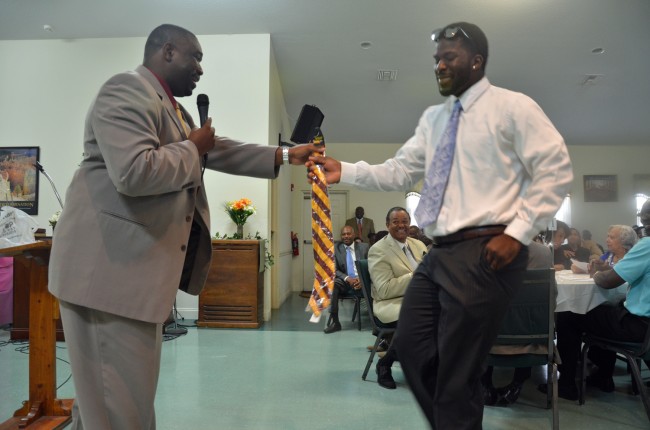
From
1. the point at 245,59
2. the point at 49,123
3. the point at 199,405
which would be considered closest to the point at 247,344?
the point at 199,405

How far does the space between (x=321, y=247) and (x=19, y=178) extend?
607 cm

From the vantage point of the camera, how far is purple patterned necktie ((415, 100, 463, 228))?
151 cm

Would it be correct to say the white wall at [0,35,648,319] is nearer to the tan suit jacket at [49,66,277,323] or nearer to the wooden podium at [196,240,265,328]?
the wooden podium at [196,240,265,328]

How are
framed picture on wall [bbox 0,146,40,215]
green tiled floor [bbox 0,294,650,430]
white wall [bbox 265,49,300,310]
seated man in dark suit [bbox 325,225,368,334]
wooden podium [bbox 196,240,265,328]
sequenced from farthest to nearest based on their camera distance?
white wall [bbox 265,49,300,310] → framed picture on wall [bbox 0,146,40,215] → wooden podium [bbox 196,240,265,328] → seated man in dark suit [bbox 325,225,368,334] → green tiled floor [bbox 0,294,650,430]

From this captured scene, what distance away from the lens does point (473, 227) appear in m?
1.45

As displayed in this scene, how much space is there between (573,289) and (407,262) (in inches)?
43.0

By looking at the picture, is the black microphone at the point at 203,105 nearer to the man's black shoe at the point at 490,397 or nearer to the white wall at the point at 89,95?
the man's black shoe at the point at 490,397

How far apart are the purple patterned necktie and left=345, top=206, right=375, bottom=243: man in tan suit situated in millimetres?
8501

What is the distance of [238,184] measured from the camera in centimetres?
608

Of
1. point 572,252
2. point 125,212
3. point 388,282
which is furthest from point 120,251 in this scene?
point 572,252

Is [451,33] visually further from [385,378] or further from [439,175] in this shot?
[385,378]

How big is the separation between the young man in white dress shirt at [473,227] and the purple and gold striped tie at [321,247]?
340 mm

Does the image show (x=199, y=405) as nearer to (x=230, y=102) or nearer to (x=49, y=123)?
(x=230, y=102)

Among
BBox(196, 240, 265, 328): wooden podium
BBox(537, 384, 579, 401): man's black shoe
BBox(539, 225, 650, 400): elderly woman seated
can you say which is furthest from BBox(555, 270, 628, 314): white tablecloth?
BBox(196, 240, 265, 328): wooden podium
